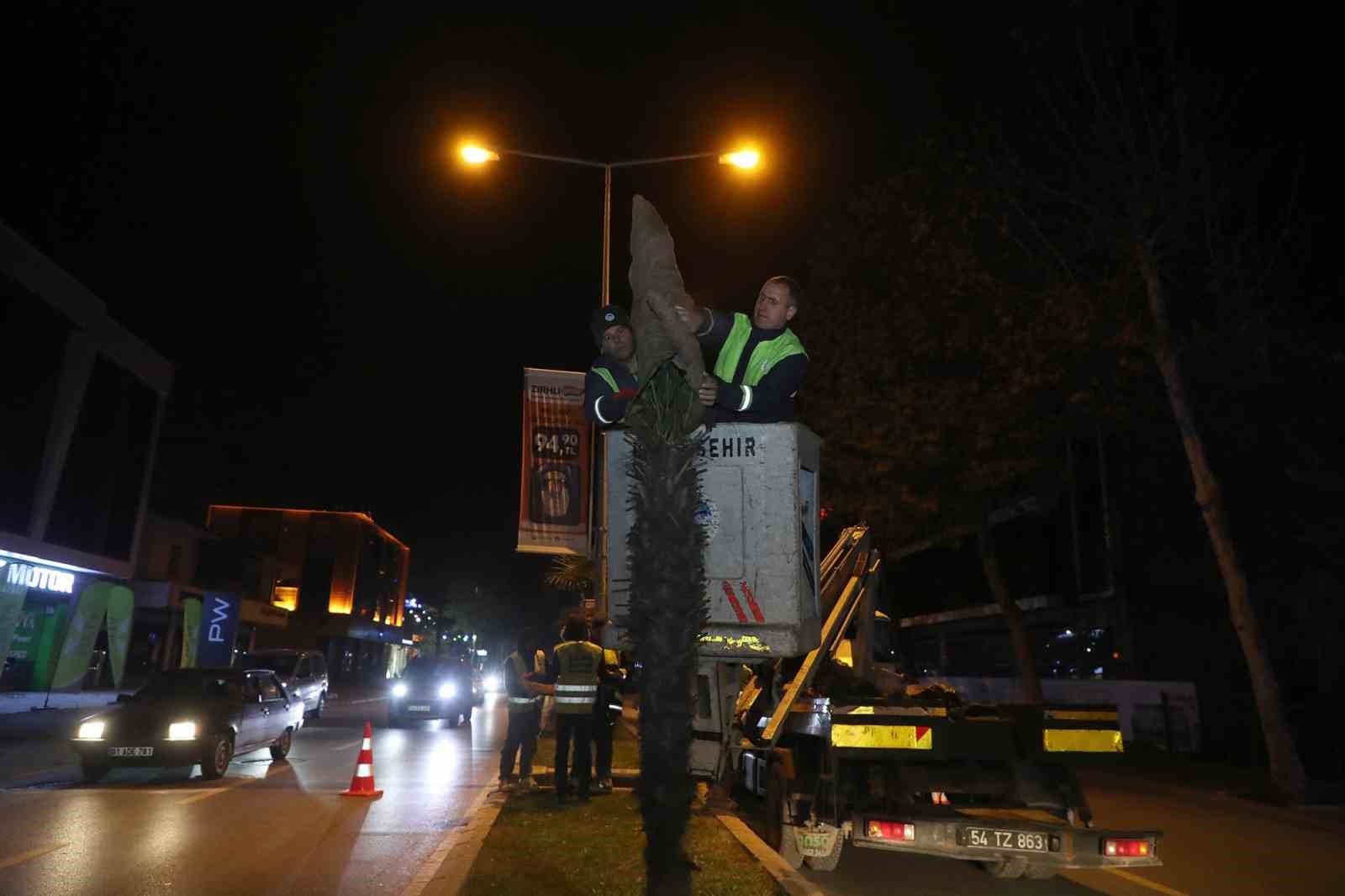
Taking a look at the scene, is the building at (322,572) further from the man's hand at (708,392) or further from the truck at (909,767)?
the man's hand at (708,392)

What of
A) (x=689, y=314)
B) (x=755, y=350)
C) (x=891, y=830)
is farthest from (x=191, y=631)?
(x=689, y=314)

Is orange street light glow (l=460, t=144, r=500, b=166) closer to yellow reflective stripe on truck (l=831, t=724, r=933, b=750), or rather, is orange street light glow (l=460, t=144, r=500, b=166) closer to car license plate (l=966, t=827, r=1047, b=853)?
yellow reflective stripe on truck (l=831, t=724, r=933, b=750)

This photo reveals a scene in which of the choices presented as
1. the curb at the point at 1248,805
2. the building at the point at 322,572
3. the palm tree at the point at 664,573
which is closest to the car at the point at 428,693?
the curb at the point at 1248,805

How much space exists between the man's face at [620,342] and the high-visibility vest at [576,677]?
7875 mm

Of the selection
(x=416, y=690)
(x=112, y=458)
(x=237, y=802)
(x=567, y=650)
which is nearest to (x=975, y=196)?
(x=567, y=650)

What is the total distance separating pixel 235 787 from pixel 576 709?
202 inches

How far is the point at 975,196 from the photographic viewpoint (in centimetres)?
1648

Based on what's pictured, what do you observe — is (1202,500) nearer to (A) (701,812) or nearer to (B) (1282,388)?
(B) (1282,388)

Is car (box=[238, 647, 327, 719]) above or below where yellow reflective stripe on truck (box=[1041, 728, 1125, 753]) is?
above

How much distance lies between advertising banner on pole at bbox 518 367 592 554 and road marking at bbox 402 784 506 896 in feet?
16.5

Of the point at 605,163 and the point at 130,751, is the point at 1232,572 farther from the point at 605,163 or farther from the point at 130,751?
→ the point at 130,751

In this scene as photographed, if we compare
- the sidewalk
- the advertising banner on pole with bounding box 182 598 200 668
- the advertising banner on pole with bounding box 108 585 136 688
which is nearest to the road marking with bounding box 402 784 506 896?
the sidewalk

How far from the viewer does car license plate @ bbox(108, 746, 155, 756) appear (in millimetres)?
12586

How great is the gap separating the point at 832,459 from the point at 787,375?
53.5ft
